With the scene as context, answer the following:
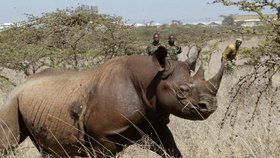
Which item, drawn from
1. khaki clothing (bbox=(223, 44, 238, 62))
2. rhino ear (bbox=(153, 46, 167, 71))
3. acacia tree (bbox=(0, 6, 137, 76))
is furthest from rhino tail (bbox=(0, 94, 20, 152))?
khaki clothing (bbox=(223, 44, 238, 62))

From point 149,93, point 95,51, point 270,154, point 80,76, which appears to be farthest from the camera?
point 95,51

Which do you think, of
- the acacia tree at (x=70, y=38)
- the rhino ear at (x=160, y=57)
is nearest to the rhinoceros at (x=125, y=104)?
the rhino ear at (x=160, y=57)

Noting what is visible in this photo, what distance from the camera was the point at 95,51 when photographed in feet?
47.7

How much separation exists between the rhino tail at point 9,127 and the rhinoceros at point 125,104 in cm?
53

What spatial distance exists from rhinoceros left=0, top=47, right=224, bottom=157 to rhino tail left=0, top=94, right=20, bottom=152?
531 mm

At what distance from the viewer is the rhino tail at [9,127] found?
23.1ft

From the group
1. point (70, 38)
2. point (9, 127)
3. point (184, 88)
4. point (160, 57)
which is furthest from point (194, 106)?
point (70, 38)

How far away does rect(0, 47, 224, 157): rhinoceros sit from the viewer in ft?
18.9

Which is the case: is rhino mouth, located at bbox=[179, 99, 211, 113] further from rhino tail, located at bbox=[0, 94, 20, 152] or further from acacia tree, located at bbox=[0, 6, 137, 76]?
acacia tree, located at bbox=[0, 6, 137, 76]

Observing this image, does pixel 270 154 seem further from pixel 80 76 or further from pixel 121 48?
pixel 121 48

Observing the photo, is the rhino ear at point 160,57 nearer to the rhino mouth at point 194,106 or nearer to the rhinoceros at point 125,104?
the rhinoceros at point 125,104

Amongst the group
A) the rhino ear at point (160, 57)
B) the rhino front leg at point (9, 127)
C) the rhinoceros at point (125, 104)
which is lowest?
the rhino front leg at point (9, 127)

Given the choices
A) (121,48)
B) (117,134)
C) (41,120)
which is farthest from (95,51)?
(117,134)

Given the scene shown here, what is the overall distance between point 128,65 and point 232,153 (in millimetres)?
1347
